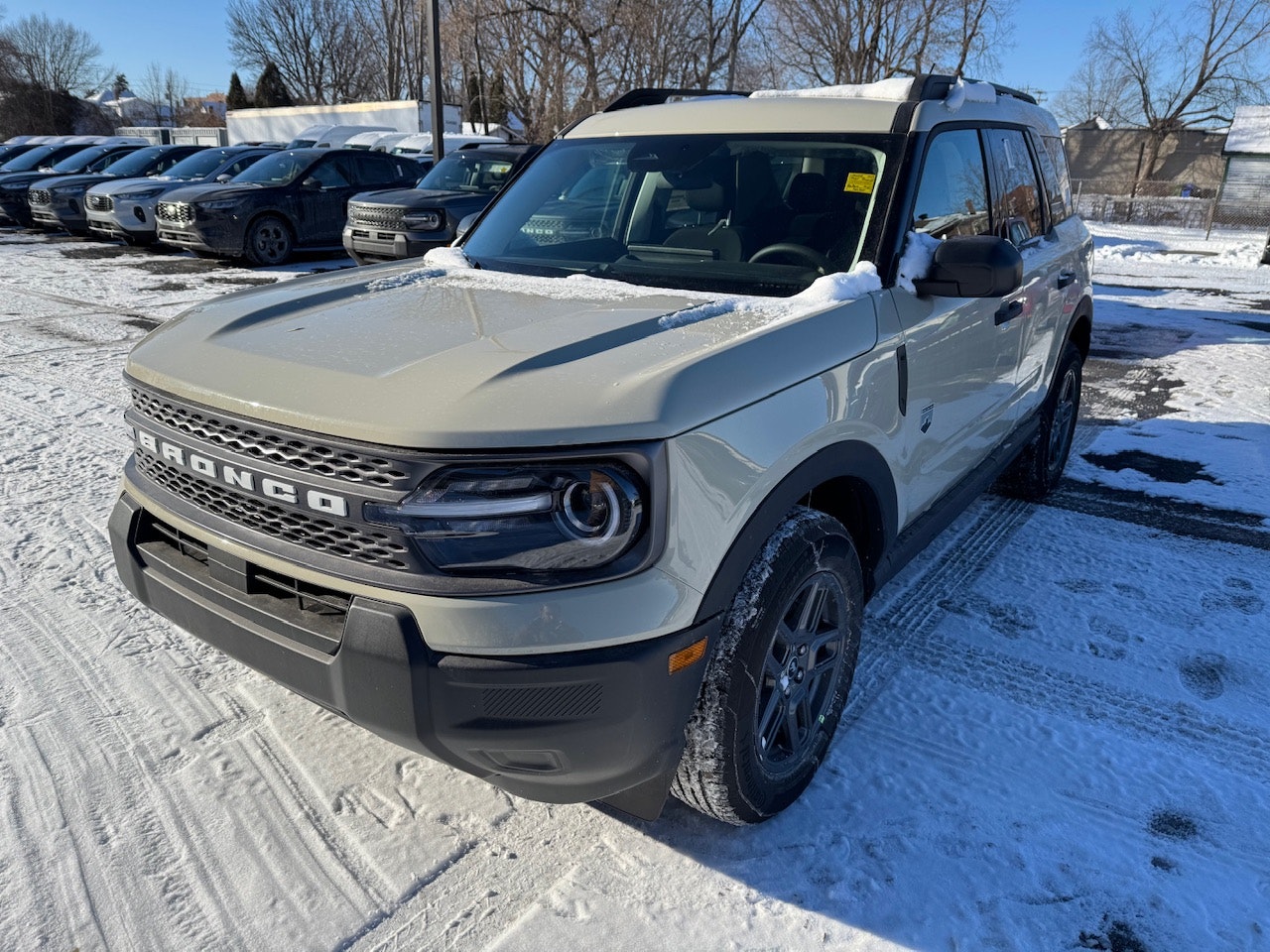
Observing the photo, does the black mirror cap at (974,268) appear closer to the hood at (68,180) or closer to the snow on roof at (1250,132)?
the hood at (68,180)

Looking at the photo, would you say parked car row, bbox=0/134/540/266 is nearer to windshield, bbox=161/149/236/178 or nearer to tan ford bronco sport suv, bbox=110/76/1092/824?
windshield, bbox=161/149/236/178

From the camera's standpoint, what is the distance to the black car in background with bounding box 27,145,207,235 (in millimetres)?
16406

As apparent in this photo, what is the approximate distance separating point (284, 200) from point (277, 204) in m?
0.13

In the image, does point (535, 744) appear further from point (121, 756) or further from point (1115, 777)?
point (1115, 777)

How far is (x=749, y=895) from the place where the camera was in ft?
7.34

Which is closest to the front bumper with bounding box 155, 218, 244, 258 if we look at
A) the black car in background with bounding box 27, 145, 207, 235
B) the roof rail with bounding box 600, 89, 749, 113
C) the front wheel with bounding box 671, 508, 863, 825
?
the black car in background with bounding box 27, 145, 207, 235

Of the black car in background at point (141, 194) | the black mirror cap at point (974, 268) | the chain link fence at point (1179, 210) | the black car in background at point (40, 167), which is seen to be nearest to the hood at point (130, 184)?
the black car in background at point (141, 194)

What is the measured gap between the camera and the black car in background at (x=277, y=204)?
1251cm

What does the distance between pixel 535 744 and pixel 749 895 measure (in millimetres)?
750

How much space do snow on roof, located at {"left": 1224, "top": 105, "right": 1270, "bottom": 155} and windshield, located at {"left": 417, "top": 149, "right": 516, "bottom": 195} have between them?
20027 millimetres

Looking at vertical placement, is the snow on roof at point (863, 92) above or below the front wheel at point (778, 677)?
above

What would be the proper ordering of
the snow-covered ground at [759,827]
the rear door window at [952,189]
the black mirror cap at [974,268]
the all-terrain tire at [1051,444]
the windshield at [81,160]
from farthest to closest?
the windshield at [81,160]
the all-terrain tire at [1051,444]
the rear door window at [952,189]
the black mirror cap at [974,268]
the snow-covered ground at [759,827]

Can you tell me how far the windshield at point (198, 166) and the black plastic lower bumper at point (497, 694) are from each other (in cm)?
1578

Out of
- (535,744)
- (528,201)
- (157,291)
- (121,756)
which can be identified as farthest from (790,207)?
(157,291)
